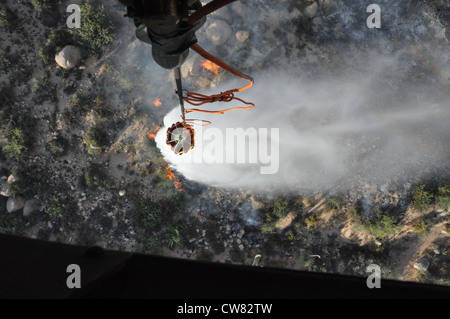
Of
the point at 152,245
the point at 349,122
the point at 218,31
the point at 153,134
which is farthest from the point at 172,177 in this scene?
the point at 349,122

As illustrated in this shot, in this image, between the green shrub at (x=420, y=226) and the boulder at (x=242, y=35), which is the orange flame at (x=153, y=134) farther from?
the green shrub at (x=420, y=226)

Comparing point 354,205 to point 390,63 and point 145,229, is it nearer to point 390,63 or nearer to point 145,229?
point 390,63

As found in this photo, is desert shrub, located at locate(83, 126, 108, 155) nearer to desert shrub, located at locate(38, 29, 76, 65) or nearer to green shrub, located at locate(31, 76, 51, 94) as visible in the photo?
green shrub, located at locate(31, 76, 51, 94)

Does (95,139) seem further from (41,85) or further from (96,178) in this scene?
(41,85)

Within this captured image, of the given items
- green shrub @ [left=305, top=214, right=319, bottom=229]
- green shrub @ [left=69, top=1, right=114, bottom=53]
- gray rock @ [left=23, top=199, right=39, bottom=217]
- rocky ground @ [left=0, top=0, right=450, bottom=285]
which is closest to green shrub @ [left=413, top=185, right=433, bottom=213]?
rocky ground @ [left=0, top=0, right=450, bottom=285]

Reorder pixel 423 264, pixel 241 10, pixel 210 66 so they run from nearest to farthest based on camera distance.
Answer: pixel 241 10
pixel 210 66
pixel 423 264

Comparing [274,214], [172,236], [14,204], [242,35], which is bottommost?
[172,236]
